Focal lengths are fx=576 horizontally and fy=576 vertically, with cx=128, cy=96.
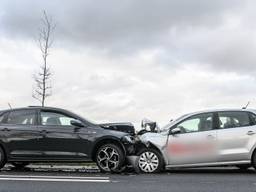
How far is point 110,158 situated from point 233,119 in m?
3.12

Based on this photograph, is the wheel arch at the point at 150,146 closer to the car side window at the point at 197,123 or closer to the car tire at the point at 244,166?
the car side window at the point at 197,123

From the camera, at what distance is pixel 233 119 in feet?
45.7

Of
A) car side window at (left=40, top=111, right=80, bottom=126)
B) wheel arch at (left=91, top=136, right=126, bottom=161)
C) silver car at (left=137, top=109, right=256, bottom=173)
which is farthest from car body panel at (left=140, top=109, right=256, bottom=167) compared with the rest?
car side window at (left=40, top=111, right=80, bottom=126)

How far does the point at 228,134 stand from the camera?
13.7 meters

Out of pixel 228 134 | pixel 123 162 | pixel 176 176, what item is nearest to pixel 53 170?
pixel 123 162

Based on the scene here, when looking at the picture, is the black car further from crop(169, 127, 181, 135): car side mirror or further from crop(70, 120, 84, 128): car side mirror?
crop(169, 127, 181, 135): car side mirror

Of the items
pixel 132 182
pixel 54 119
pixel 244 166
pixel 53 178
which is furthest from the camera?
pixel 244 166

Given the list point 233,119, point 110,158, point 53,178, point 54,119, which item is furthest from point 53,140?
point 233,119

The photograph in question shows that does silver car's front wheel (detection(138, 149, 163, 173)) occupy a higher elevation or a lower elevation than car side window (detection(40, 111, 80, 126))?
lower

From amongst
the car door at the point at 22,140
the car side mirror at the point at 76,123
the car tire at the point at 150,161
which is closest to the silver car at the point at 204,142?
the car tire at the point at 150,161

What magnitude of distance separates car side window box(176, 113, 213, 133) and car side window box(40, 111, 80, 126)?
8.99 feet

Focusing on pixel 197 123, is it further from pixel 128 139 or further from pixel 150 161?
pixel 128 139

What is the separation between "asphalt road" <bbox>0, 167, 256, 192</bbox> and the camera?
10664 mm

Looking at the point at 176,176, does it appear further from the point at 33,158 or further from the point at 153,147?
the point at 33,158
